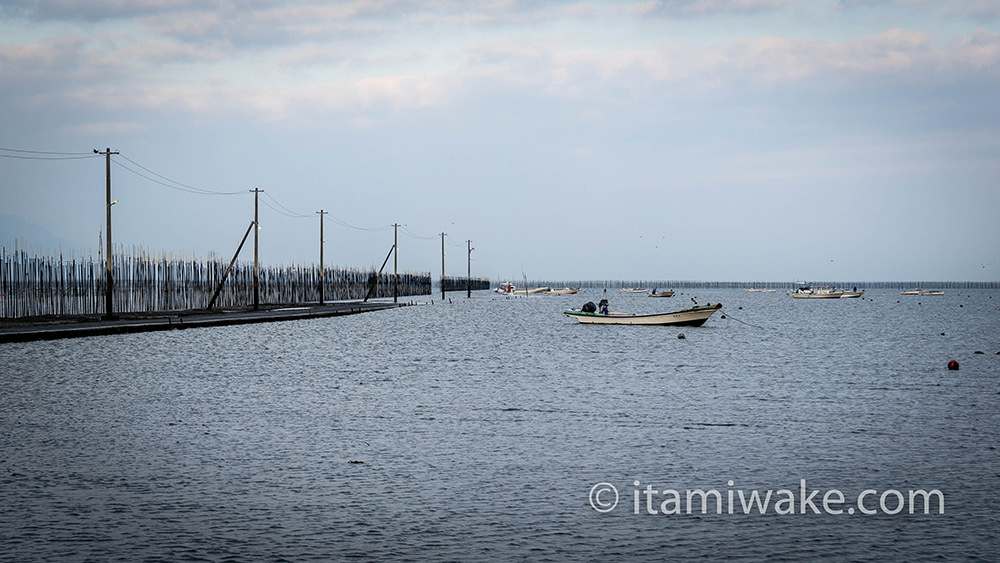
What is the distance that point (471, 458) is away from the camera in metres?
12.6

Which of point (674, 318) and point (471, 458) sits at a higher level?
point (674, 318)

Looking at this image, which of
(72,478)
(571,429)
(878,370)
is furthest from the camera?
(878,370)

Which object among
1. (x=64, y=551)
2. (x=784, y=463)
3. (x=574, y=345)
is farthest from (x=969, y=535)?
(x=574, y=345)

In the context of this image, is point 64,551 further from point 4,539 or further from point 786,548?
point 786,548

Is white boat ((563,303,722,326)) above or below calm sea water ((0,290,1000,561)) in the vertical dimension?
above

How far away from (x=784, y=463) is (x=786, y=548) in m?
4.44

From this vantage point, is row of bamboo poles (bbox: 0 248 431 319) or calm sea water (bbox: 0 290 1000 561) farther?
row of bamboo poles (bbox: 0 248 431 319)

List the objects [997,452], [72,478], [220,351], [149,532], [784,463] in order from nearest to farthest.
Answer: [149,532] → [72,478] → [784,463] → [997,452] → [220,351]

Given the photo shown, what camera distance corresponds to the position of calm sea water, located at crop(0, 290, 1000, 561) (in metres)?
8.26

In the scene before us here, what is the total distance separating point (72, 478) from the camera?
10.6m

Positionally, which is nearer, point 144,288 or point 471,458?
point 471,458

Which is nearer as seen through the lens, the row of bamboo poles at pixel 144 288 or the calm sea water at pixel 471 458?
the calm sea water at pixel 471 458

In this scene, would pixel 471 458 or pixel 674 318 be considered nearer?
pixel 471 458

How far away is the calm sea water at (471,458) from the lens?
826 centimetres
